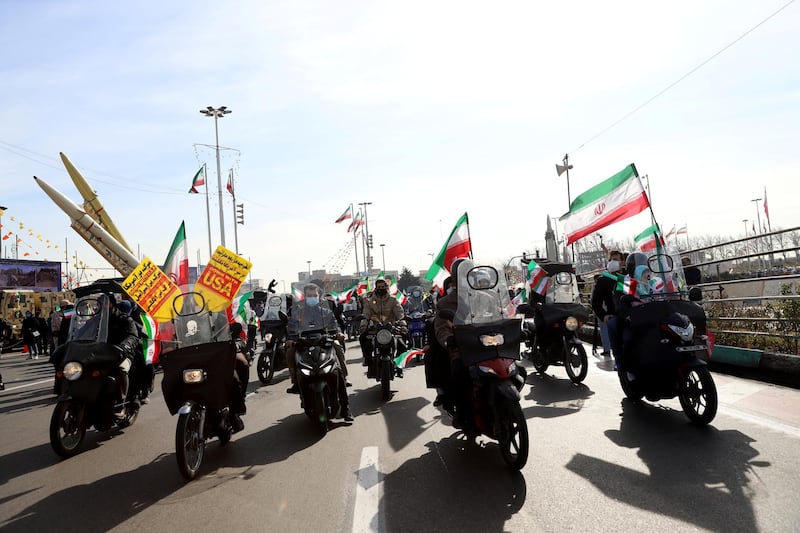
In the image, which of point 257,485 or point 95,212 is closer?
point 257,485

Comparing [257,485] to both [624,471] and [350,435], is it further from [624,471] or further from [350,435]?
[624,471]

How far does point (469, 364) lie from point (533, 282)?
6185 mm

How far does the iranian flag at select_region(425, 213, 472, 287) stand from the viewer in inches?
424

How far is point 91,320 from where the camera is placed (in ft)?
24.4

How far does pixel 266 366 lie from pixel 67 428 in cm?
576

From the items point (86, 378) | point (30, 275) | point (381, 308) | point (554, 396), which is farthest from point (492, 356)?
point (30, 275)

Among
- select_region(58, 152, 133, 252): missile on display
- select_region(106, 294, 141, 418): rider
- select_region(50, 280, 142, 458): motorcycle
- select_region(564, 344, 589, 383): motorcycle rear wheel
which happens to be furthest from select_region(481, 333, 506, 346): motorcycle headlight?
select_region(58, 152, 133, 252): missile on display

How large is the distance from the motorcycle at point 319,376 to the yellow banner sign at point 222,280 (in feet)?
3.83

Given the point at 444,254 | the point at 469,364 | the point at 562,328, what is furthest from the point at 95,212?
the point at 469,364

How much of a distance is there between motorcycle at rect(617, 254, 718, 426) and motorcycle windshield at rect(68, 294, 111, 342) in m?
6.11

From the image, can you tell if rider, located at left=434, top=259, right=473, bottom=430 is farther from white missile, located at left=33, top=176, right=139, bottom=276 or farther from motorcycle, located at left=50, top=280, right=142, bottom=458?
white missile, located at left=33, top=176, right=139, bottom=276

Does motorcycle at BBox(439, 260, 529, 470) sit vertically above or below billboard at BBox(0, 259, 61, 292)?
below

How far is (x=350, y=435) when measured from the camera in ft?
22.8

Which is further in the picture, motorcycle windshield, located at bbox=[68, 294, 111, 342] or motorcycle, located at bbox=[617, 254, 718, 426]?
motorcycle windshield, located at bbox=[68, 294, 111, 342]
